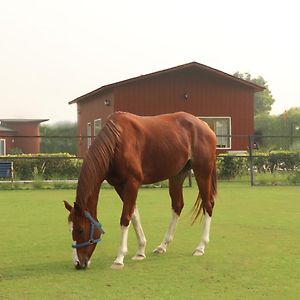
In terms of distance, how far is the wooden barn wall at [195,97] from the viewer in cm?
2323

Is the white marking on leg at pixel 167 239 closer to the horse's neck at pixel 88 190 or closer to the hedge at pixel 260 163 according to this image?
the horse's neck at pixel 88 190

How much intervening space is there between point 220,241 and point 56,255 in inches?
82.8

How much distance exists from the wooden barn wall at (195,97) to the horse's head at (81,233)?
58.6 ft

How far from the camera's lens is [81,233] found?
17.5ft

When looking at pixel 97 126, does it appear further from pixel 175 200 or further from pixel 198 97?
pixel 175 200

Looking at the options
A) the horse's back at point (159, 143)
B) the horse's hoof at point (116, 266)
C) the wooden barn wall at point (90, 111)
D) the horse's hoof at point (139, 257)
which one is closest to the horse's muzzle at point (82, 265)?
the horse's hoof at point (116, 266)

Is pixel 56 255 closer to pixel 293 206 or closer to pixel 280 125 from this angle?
pixel 293 206

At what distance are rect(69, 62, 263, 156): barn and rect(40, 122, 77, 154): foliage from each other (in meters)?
4.11

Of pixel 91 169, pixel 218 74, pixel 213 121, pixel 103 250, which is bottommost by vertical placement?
pixel 103 250

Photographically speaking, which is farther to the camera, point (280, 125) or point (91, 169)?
point (280, 125)

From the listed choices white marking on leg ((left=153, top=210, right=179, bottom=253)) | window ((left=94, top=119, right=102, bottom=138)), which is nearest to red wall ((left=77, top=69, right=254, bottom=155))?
window ((left=94, top=119, right=102, bottom=138))

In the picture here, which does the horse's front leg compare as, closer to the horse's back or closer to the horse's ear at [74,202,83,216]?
the horse's back

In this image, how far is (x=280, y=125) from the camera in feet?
146

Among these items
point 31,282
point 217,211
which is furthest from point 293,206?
point 31,282
